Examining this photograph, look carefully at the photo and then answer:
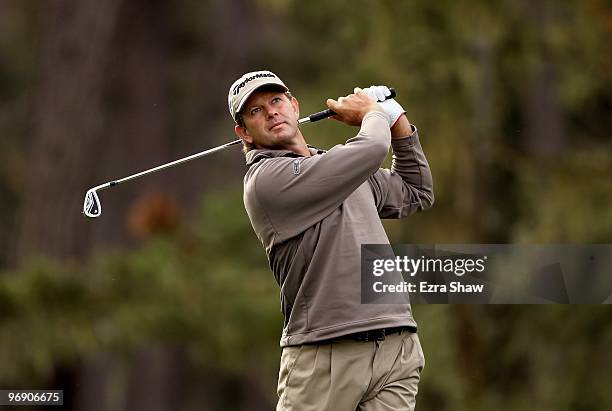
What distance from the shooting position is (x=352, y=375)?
460 cm

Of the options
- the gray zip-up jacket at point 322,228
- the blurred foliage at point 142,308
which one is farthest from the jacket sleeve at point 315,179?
the blurred foliage at point 142,308

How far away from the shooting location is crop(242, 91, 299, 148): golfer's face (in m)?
4.88

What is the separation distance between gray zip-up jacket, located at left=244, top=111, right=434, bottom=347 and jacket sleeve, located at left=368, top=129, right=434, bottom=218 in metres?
0.25

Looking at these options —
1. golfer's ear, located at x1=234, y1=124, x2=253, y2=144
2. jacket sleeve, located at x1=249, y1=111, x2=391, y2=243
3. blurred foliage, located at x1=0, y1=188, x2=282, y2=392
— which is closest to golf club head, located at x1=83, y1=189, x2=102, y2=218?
golfer's ear, located at x1=234, y1=124, x2=253, y2=144

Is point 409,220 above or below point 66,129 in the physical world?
below

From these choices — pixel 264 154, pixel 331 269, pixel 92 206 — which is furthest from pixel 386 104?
pixel 92 206

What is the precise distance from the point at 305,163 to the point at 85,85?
784 centimetres

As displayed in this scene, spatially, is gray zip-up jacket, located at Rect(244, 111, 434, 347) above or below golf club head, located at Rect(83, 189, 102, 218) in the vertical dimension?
below

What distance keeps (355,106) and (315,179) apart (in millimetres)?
387

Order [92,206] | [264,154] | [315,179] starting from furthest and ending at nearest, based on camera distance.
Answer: [92,206] < [264,154] < [315,179]

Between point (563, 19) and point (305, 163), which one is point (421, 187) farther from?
point (563, 19)

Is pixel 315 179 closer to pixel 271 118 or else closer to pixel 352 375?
pixel 271 118

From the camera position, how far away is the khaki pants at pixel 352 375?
4.60 m

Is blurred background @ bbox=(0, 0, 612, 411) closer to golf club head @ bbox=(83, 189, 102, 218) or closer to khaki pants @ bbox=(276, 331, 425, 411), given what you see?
golf club head @ bbox=(83, 189, 102, 218)
